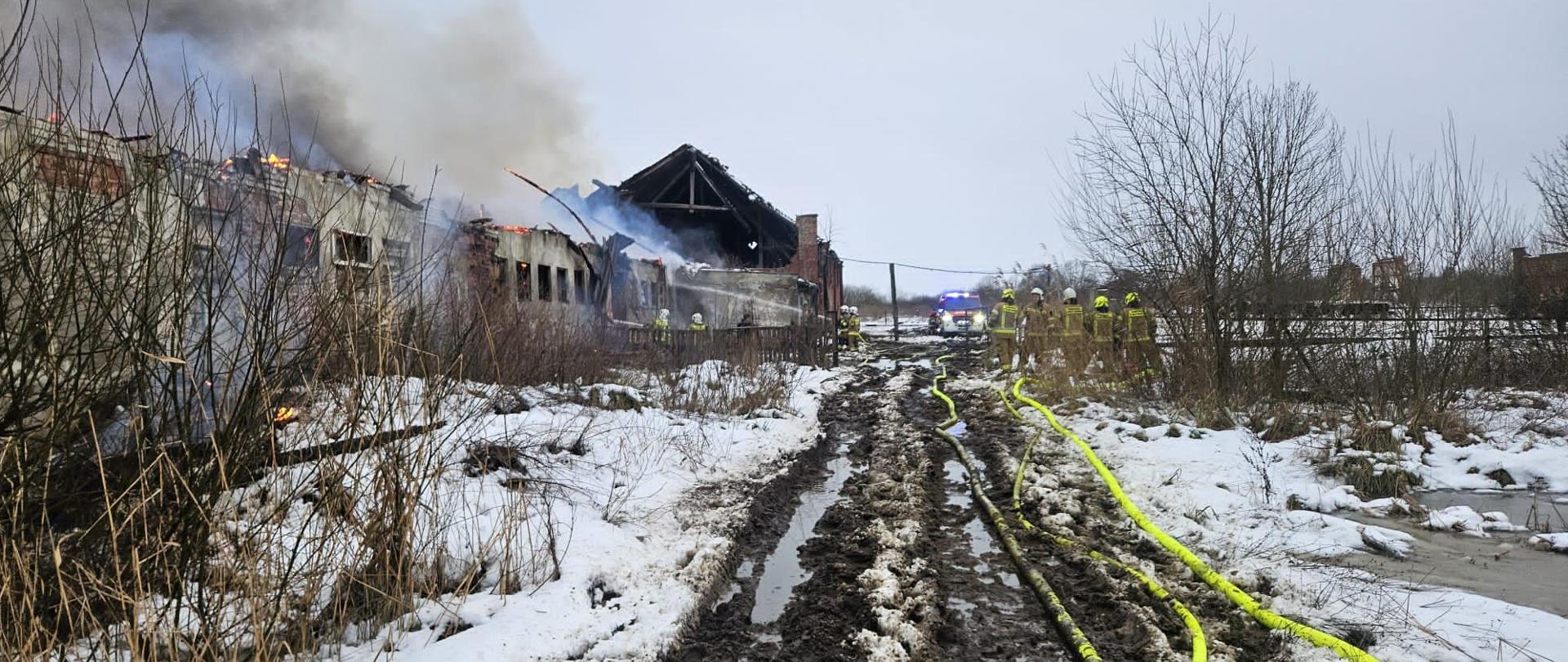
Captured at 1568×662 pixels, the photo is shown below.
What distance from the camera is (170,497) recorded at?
3.02m

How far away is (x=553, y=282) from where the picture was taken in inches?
691

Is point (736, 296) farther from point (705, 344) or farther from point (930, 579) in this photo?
point (930, 579)

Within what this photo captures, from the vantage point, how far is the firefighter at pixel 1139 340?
10922 millimetres

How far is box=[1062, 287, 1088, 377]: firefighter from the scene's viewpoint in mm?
11766

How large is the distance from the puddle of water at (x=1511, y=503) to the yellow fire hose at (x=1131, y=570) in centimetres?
280

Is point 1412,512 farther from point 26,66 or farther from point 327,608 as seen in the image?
point 26,66

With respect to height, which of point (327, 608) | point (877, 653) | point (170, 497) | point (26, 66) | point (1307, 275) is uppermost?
point (26, 66)

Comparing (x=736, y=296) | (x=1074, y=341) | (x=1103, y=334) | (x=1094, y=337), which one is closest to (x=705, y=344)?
(x=1074, y=341)

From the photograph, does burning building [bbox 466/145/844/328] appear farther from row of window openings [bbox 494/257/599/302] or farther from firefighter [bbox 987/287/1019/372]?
firefighter [bbox 987/287/1019/372]

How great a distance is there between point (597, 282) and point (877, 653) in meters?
15.8

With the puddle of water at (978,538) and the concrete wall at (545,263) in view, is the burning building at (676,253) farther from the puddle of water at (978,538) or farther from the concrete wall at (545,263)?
the puddle of water at (978,538)

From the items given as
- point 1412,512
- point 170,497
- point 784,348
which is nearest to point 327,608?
point 170,497

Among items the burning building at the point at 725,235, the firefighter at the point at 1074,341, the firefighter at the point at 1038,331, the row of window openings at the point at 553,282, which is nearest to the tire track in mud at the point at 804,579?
the firefighter at the point at 1074,341

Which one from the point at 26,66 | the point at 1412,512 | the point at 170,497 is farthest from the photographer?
the point at 1412,512
